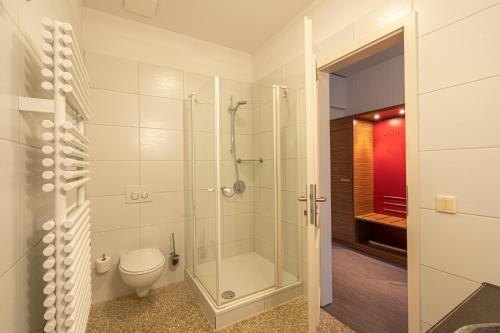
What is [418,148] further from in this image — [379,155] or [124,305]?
[124,305]

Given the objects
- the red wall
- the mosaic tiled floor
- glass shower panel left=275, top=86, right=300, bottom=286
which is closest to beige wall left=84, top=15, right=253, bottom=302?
the mosaic tiled floor

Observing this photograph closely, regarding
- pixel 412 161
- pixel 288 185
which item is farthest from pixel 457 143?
pixel 288 185

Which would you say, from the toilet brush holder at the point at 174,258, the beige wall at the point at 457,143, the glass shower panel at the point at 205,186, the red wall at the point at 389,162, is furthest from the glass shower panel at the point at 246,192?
the red wall at the point at 389,162

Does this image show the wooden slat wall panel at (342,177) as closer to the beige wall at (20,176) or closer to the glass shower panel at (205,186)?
the glass shower panel at (205,186)

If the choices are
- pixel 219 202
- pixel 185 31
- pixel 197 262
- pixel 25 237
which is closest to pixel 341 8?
pixel 185 31

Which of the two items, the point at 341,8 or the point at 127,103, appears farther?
the point at 127,103

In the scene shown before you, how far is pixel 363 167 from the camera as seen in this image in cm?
335

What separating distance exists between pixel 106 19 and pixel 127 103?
2.57 ft

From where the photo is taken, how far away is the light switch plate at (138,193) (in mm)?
2135

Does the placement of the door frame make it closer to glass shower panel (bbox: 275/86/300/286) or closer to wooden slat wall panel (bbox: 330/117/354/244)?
glass shower panel (bbox: 275/86/300/286)

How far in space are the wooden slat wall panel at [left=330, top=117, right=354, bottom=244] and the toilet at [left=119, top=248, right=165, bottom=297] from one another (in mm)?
2681

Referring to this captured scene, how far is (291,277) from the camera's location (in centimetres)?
210

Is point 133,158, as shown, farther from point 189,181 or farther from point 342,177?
point 342,177

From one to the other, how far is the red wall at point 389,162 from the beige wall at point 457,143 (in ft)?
7.07
